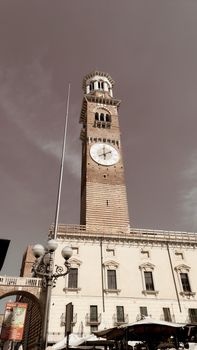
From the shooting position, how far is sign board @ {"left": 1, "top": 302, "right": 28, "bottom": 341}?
67.8 ft

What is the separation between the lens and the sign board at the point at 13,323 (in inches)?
814

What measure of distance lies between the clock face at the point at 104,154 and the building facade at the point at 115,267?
0.52 m

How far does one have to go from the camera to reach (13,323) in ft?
69.4

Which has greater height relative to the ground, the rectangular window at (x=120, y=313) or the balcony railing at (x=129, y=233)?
the balcony railing at (x=129, y=233)

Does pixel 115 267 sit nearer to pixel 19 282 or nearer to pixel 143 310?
pixel 143 310

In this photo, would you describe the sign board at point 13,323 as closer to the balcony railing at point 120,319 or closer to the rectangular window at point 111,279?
the balcony railing at point 120,319

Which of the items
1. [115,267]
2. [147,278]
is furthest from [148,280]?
[115,267]

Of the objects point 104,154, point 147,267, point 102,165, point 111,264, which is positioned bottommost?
point 147,267

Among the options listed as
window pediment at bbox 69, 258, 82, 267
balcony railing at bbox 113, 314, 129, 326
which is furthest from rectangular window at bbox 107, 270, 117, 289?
window pediment at bbox 69, 258, 82, 267

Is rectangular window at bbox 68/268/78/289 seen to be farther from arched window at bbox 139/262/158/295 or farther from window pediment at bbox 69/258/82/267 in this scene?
arched window at bbox 139/262/158/295

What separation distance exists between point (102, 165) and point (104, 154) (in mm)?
1904

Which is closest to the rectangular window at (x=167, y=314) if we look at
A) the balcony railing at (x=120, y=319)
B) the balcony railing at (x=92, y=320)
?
the balcony railing at (x=120, y=319)

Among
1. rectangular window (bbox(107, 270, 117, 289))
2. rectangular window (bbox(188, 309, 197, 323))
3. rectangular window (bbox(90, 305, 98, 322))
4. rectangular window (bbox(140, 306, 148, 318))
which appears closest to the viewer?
rectangular window (bbox(90, 305, 98, 322))

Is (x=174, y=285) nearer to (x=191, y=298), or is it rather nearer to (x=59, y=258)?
(x=191, y=298)
